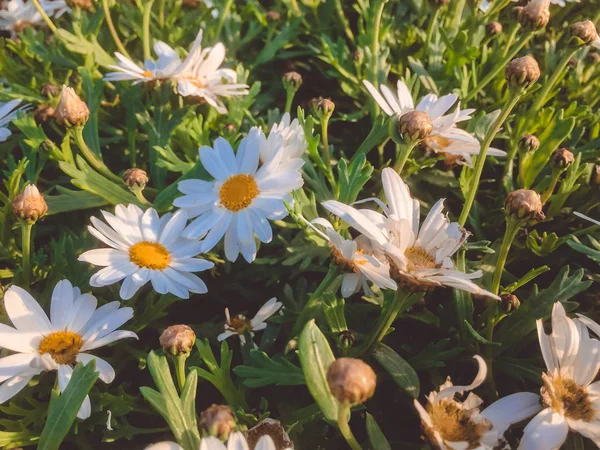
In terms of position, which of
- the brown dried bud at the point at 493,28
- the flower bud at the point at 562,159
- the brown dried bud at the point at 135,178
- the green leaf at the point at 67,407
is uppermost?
the brown dried bud at the point at 493,28

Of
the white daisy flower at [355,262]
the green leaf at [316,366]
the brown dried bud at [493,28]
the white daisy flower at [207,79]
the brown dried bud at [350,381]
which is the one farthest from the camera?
the brown dried bud at [493,28]

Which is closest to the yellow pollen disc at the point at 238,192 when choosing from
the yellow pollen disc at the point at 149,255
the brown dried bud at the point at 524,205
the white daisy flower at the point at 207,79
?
the yellow pollen disc at the point at 149,255

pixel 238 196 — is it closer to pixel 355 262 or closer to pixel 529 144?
pixel 355 262

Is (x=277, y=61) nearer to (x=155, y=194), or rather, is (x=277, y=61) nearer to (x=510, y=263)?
(x=155, y=194)

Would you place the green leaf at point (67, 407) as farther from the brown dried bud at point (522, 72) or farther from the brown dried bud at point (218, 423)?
the brown dried bud at point (522, 72)

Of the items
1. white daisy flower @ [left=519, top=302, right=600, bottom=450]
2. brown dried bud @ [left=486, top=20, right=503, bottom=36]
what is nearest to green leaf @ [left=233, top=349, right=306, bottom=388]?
white daisy flower @ [left=519, top=302, right=600, bottom=450]
